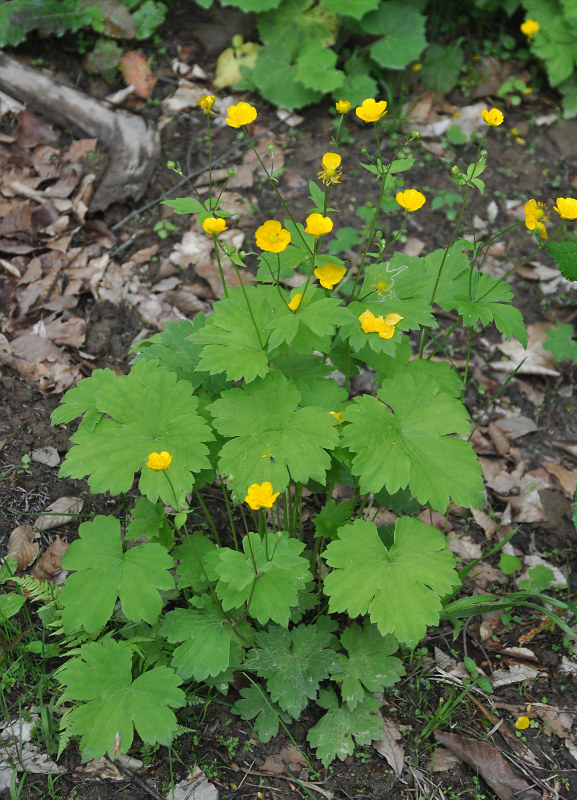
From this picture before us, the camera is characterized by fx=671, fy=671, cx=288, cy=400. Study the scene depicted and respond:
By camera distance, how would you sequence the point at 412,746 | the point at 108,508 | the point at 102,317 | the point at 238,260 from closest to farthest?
the point at 238,260
the point at 412,746
the point at 108,508
the point at 102,317

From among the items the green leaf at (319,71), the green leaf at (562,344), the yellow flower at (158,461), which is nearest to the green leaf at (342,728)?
the yellow flower at (158,461)

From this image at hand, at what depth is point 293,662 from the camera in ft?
7.24

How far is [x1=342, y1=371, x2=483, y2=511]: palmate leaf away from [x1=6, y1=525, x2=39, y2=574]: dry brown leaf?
1.27m

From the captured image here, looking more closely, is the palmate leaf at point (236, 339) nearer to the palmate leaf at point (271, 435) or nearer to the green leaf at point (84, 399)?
the palmate leaf at point (271, 435)

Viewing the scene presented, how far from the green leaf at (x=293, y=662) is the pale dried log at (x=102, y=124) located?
2596 millimetres

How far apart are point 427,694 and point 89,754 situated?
116 cm

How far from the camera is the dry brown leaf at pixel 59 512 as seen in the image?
2561 mm

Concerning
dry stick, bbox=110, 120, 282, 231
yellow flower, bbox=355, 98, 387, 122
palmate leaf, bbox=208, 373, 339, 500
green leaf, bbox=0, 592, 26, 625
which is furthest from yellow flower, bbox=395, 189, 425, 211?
dry stick, bbox=110, 120, 282, 231

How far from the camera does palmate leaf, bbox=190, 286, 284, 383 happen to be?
2039 mm

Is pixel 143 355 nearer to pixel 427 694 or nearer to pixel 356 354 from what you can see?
pixel 356 354

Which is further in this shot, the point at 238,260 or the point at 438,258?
the point at 438,258

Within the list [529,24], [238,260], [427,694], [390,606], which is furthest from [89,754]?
[529,24]

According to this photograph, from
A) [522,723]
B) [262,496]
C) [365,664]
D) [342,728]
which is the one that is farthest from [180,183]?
[522,723]

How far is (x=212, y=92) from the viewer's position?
433cm
